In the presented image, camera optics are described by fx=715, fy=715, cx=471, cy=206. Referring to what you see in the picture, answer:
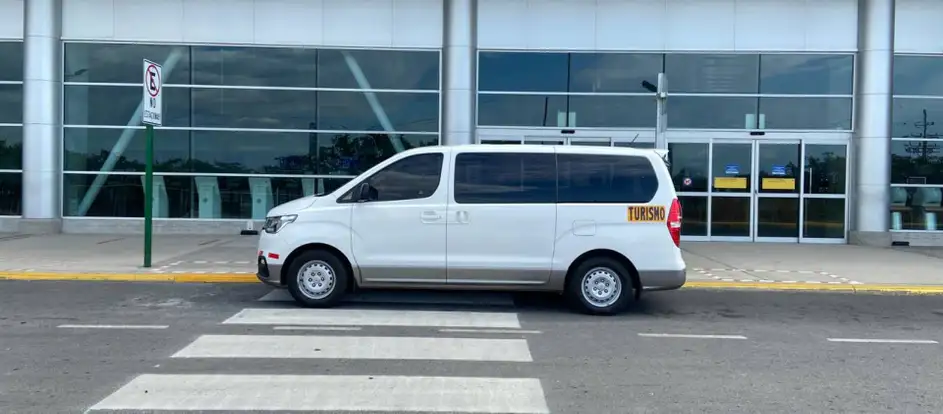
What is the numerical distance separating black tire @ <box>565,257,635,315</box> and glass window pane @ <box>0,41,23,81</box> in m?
15.4

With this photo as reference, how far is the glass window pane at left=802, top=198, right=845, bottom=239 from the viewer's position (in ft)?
55.1

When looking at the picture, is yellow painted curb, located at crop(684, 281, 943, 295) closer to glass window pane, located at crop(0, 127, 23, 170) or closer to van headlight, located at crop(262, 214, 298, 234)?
van headlight, located at crop(262, 214, 298, 234)

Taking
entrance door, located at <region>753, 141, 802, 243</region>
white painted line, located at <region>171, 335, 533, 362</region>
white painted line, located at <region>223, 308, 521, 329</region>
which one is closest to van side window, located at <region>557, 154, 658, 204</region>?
white painted line, located at <region>223, 308, 521, 329</region>

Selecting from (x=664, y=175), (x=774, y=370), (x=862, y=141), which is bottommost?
(x=774, y=370)

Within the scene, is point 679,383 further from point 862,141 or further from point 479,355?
point 862,141

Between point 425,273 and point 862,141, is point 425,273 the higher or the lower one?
the lower one

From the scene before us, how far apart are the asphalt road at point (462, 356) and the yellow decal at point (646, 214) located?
1138 mm

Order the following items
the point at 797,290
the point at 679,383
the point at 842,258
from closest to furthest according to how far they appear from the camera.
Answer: the point at 679,383
the point at 797,290
the point at 842,258

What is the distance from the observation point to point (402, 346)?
21.4 feet

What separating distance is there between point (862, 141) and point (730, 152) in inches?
116

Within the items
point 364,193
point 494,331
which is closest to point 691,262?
point 494,331

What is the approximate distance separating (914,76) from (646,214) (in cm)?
1231

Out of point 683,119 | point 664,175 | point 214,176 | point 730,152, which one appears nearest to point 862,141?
point 730,152

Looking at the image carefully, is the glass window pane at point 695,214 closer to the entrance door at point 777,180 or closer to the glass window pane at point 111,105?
the entrance door at point 777,180
